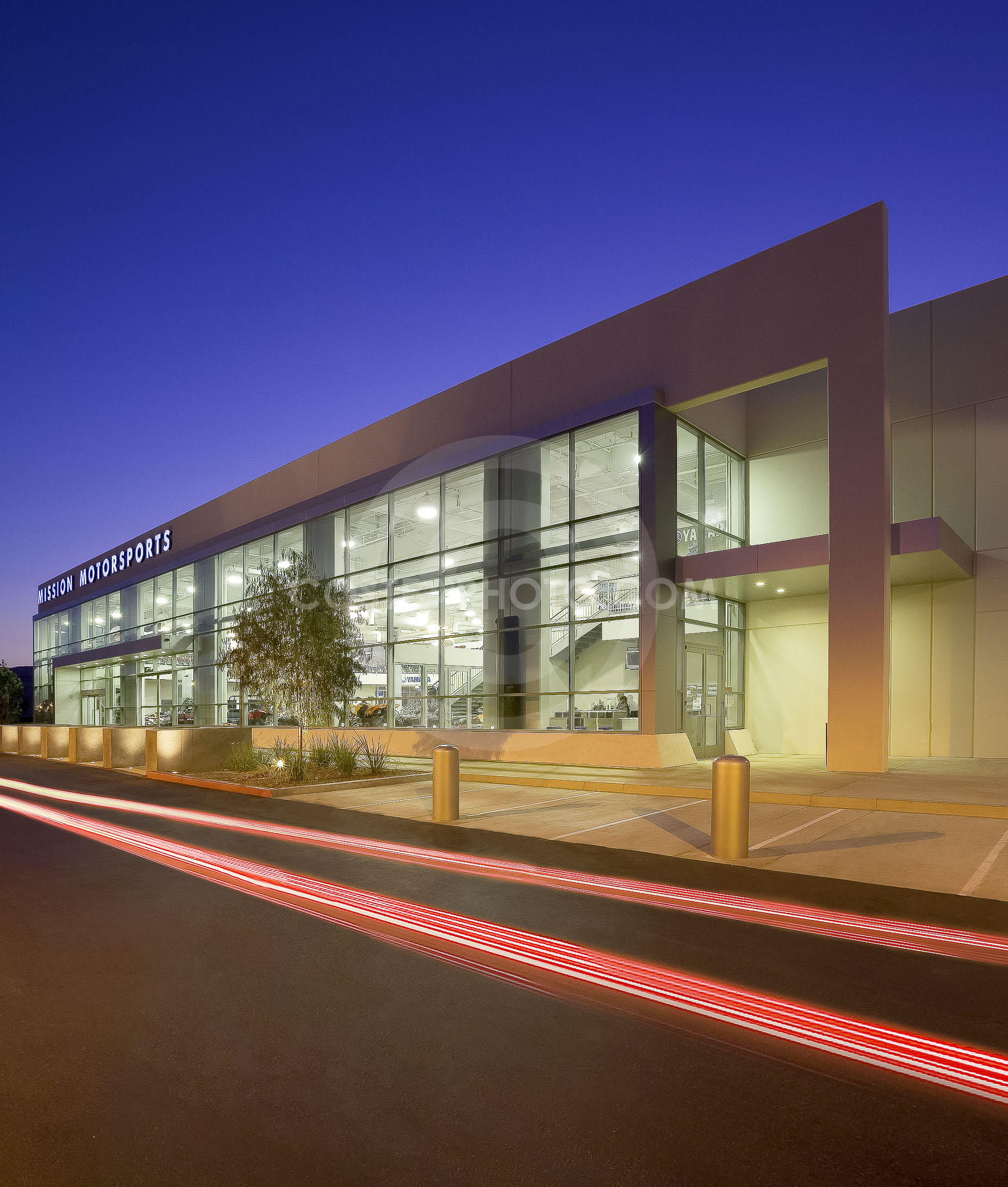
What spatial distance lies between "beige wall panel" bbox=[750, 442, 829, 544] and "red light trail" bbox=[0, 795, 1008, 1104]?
1702 cm

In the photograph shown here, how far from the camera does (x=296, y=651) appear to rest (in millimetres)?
19312

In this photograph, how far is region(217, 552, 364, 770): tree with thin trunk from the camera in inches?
762

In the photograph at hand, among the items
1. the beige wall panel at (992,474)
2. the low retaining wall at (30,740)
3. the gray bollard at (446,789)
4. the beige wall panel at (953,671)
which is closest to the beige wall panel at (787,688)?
the beige wall panel at (953,671)

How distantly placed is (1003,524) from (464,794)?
14380 mm

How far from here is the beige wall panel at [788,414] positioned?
69.8 feet

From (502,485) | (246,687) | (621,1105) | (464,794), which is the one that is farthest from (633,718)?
(621,1105)

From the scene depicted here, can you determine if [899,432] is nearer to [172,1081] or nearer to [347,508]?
[347,508]

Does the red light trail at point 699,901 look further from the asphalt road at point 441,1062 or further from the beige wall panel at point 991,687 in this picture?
the beige wall panel at point 991,687

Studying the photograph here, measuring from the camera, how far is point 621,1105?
3412mm

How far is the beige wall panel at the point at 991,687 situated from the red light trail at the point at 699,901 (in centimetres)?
1484

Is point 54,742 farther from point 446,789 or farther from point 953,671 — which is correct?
point 953,671

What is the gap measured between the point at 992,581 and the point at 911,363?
590 cm

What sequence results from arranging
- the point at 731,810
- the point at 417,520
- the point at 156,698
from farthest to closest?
the point at 156,698 → the point at 417,520 → the point at 731,810

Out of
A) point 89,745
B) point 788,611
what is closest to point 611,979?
point 788,611
